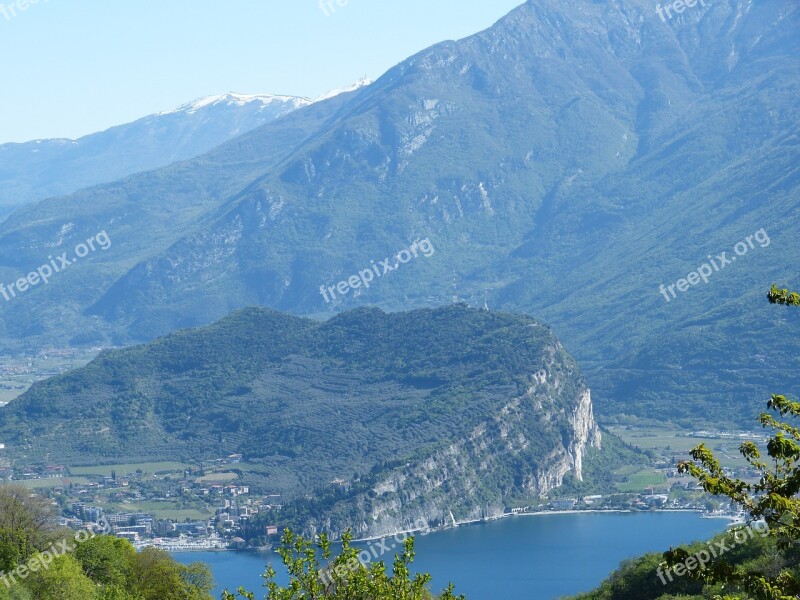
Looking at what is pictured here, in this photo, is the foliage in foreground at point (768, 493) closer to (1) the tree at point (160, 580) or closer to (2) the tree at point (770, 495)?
(2) the tree at point (770, 495)

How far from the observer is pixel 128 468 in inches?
5423

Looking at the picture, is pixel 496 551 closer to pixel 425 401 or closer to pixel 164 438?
pixel 425 401

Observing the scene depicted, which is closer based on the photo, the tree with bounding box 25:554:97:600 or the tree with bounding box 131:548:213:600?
the tree with bounding box 25:554:97:600

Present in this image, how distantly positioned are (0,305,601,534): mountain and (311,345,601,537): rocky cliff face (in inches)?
6.7

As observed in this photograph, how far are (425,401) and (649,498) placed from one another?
31.8m

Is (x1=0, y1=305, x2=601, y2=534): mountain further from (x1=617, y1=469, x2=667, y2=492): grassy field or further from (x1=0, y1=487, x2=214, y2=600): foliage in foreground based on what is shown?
(x1=0, y1=487, x2=214, y2=600): foliage in foreground

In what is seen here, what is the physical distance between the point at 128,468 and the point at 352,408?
24.7 m

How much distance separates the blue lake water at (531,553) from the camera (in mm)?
91875

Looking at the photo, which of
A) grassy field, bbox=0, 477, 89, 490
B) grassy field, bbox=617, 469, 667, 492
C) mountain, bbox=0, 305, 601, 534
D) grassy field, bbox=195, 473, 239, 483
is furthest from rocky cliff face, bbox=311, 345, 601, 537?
grassy field, bbox=0, 477, 89, 490

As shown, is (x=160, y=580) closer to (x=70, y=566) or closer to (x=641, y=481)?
(x=70, y=566)

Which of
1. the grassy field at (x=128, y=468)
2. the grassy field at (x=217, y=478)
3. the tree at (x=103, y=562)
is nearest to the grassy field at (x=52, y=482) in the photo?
the grassy field at (x=128, y=468)

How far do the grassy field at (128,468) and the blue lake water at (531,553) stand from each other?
3373 centimetres

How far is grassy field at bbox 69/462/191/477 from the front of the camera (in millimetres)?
135000

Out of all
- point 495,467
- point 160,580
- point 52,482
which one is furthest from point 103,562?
point 495,467
